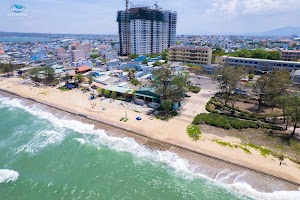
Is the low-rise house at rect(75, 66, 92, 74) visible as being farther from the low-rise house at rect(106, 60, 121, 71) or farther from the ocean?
the ocean

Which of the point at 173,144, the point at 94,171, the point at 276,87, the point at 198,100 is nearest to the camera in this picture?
the point at 94,171

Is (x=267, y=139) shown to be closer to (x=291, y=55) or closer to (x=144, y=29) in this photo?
(x=291, y=55)

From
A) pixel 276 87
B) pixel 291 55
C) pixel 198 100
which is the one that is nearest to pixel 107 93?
pixel 198 100

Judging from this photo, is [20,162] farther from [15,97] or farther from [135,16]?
[135,16]

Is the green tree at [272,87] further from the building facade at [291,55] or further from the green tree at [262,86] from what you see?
the building facade at [291,55]

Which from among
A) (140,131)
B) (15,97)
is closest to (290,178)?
(140,131)
